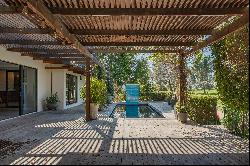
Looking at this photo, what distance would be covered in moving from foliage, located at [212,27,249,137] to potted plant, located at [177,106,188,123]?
240 cm

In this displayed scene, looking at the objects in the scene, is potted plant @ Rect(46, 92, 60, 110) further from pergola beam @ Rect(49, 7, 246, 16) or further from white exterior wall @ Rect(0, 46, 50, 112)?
pergola beam @ Rect(49, 7, 246, 16)

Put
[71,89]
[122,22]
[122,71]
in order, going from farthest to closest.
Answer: [122,71] < [71,89] < [122,22]

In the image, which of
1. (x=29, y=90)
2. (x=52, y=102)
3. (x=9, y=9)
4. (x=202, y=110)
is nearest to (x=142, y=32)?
(x=9, y=9)

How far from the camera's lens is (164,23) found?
905cm

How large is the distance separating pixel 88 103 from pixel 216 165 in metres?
8.27

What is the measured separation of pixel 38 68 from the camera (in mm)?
17703

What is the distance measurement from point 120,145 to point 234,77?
12.5ft

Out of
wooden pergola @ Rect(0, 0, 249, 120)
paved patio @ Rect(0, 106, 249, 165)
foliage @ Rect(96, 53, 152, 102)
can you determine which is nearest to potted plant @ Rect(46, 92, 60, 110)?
wooden pergola @ Rect(0, 0, 249, 120)

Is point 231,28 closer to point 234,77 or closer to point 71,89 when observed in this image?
point 234,77

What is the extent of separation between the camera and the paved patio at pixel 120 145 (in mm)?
6262

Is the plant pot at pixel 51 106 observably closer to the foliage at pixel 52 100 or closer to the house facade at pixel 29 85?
the foliage at pixel 52 100

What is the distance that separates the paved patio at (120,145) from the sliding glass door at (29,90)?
212 inches

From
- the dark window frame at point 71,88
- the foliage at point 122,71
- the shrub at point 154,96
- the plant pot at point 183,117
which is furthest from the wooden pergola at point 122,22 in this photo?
the foliage at point 122,71

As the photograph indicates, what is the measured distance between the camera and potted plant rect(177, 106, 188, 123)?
12.7 meters
